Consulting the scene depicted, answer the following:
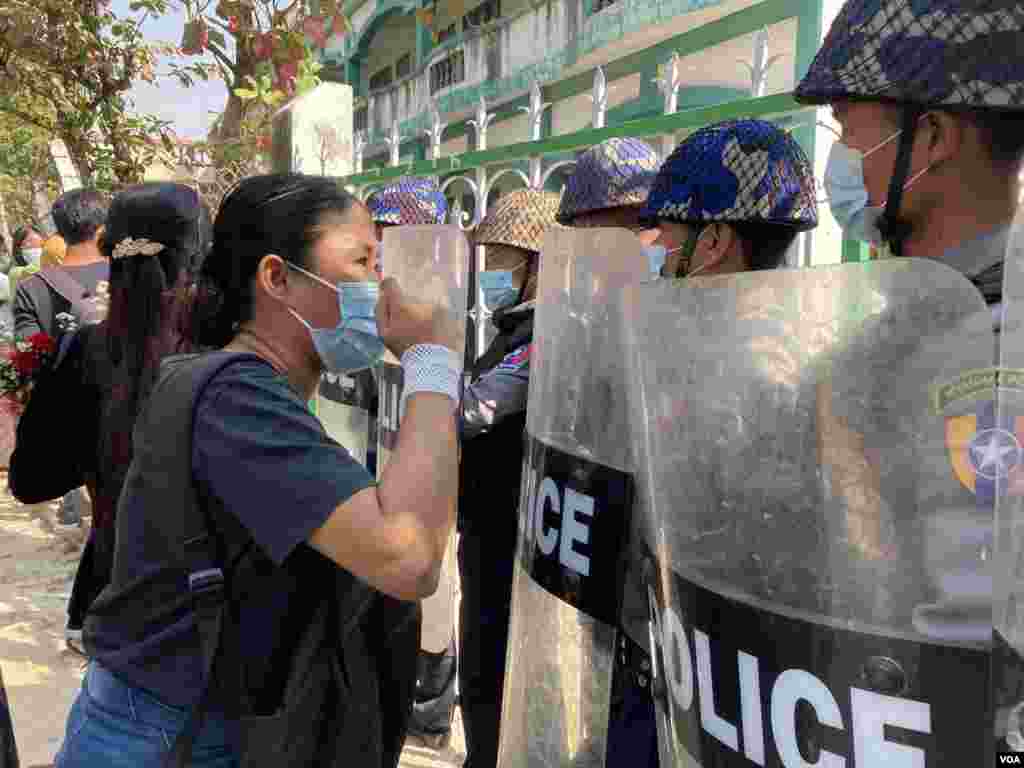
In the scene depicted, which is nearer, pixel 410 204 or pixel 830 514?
pixel 830 514

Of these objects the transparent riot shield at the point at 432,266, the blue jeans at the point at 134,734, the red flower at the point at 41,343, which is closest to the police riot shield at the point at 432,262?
the transparent riot shield at the point at 432,266

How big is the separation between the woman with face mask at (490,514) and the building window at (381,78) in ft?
62.9

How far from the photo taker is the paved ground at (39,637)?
3.02 m

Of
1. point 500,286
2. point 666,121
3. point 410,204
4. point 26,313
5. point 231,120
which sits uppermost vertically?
point 231,120

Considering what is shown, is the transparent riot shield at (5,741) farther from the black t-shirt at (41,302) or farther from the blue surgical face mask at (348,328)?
the black t-shirt at (41,302)

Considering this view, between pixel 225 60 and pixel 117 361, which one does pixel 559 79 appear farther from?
pixel 117 361

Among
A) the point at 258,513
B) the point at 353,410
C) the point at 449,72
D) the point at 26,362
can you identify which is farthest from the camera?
the point at 449,72

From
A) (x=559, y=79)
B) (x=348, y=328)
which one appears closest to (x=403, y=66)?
(x=559, y=79)

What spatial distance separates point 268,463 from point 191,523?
160 millimetres

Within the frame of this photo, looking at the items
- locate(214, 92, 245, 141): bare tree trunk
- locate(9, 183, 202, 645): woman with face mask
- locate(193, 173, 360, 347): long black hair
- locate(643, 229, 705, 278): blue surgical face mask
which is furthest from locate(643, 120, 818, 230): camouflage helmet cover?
locate(214, 92, 245, 141): bare tree trunk

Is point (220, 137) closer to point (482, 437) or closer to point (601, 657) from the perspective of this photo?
point (482, 437)

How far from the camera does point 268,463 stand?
47.4 inches

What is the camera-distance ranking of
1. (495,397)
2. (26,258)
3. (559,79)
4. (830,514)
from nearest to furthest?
(830,514) → (495,397) → (26,258) → (559,79)

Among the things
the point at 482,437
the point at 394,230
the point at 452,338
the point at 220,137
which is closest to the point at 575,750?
the point at 452,338
